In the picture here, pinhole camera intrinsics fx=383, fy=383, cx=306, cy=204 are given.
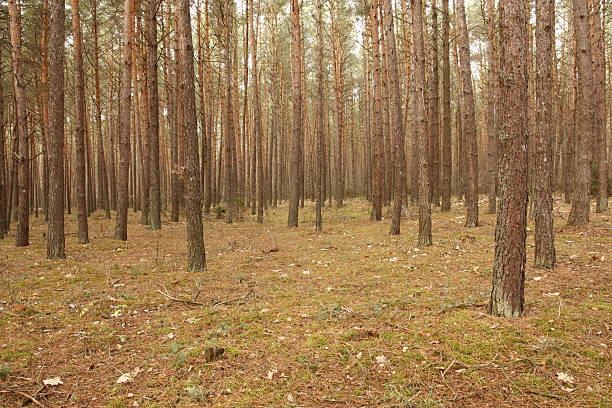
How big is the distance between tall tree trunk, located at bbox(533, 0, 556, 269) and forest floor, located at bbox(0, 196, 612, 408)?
623mm

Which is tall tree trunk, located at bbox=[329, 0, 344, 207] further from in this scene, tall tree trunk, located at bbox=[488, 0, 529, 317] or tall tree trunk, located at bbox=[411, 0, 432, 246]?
tall tree trunk, located at bbox=[488, 0, 529, 317]

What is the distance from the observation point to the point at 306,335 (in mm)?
4441

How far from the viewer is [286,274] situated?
757 centimetres

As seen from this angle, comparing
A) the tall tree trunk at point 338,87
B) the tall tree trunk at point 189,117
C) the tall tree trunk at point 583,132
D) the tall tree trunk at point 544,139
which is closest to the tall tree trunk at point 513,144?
the tall tree trunk at point 544,139

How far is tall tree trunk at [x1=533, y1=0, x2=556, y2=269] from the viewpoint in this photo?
630cm

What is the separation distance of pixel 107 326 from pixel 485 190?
31.3m

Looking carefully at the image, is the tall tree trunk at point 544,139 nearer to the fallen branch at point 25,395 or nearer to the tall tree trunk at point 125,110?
the fallen branch at point 25,395

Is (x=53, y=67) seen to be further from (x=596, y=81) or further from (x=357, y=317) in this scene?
(x=596, y=81)

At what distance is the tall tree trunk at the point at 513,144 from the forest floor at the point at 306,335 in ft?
2.62

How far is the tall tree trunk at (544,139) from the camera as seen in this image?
20.7 feet

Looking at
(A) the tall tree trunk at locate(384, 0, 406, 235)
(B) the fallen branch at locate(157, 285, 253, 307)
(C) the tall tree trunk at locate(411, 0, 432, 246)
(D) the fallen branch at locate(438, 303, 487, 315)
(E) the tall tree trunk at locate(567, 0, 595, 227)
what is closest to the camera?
(D) the fallen branch at locate(438, 303, 487, 315)

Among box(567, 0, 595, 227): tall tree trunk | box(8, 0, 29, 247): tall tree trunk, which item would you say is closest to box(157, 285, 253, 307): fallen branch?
box(8, 0, 29, 247): tall tree trunk

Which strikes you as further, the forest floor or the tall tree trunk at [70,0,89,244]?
the tall tree trunk at [70,0,89,244]

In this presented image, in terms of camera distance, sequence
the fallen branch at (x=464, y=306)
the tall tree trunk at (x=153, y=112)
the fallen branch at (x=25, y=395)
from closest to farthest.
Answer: the fallen branch at (x=25, y=395), the fallen branch at (x=464, y=306), the tall tree trunk at (x=153, y=112)
